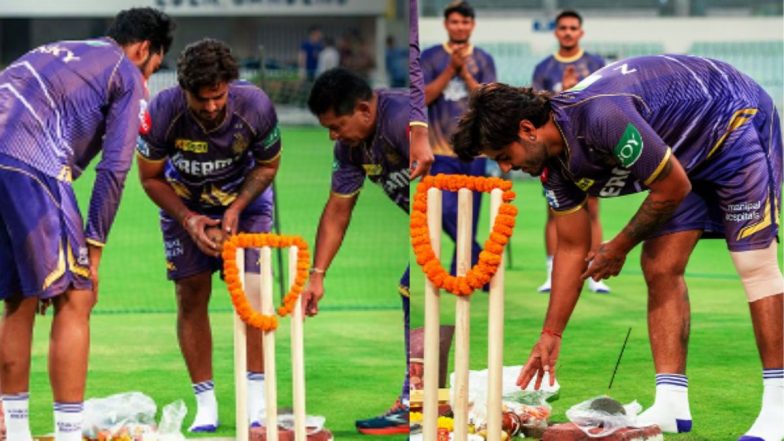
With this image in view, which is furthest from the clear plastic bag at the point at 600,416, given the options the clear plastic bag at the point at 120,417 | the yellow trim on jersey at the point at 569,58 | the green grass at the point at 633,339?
the yellow trim on jersey at the point at 569,58

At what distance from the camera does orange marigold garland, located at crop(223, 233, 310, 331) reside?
5.04m

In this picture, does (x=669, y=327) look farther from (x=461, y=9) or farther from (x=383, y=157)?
(x=461, y=9)

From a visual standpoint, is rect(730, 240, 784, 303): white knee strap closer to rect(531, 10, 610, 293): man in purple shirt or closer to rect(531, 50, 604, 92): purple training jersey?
rect(531, 10, 610, 293): man in purple shirt

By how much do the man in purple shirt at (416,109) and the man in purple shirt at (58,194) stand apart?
3.25ft

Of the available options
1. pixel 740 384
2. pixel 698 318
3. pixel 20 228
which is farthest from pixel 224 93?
pixel 698 318

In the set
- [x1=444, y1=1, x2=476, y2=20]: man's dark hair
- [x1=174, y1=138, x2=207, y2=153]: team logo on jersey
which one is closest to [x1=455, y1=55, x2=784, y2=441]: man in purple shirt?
[x1=174, y1=138, x2=207, y2=153]: team logo on jersey

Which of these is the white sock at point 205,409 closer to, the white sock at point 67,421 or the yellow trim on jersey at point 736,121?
the white sock at point 67,421

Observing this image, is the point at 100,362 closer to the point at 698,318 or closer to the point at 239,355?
the point at 239,355

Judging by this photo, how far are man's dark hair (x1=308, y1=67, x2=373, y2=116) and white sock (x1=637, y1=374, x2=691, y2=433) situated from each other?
160 cm

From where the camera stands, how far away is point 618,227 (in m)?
13.4

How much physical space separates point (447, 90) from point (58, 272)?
490cm

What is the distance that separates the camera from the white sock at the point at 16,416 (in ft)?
17.9

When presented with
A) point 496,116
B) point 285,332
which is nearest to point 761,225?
point 496,116

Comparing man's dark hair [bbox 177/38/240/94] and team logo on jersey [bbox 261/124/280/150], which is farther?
team logo on jersey [bbox 261/124/280/150]
